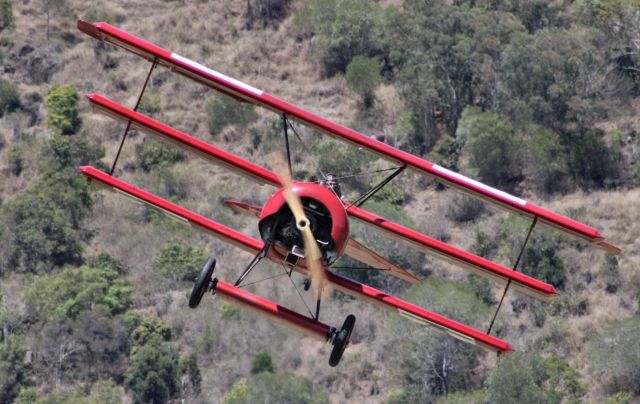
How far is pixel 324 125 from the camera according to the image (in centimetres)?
1938

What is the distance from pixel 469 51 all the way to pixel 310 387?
699 inches

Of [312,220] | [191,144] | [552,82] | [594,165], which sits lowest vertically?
[594,165]

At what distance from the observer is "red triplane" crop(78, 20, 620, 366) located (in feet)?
60.3

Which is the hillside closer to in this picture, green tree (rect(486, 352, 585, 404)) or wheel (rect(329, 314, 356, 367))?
green tree (rect(486, 352, 585, 404))

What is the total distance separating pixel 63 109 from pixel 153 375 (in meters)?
15.8

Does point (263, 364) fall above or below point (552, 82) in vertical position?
below

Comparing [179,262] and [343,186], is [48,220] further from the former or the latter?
[343,186]

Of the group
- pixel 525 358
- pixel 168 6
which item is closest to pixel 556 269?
pixel 525 358

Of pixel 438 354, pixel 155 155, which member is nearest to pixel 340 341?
pixel 438 354

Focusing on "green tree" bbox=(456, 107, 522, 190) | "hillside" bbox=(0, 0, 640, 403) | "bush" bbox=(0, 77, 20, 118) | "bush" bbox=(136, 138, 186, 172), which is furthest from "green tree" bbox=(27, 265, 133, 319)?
"green tree" bbox=(456, 107, 522, 190)

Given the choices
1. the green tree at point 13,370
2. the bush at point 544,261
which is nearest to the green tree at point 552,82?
the bush at point 544,261

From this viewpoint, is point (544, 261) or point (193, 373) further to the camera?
point (544, 261)

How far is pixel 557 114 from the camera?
49750 mm

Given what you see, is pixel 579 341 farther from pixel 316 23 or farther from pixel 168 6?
pixel 168 6
